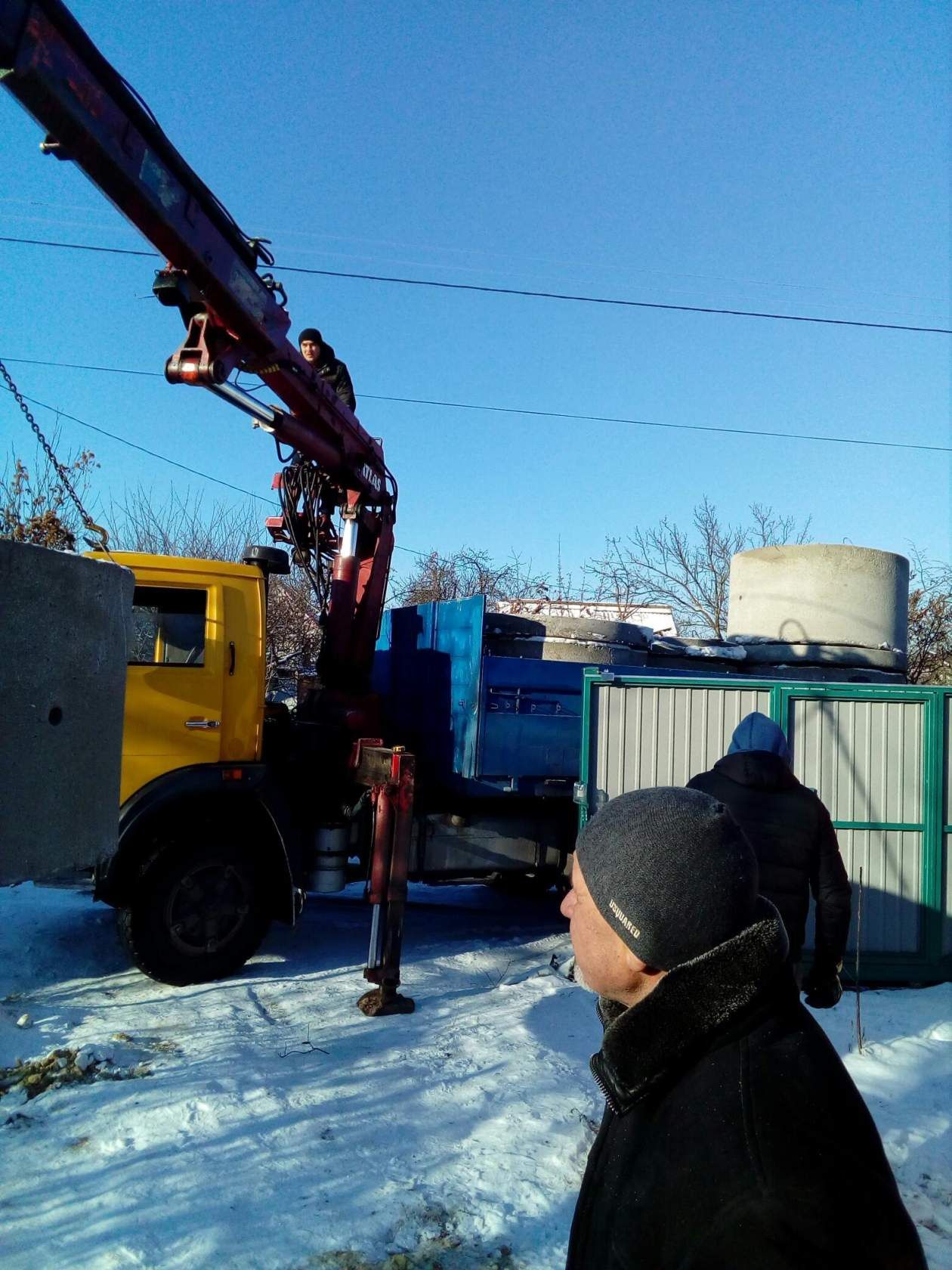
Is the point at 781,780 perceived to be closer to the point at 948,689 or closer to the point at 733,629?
the point at 948,689

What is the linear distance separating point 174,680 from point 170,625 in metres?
0.38

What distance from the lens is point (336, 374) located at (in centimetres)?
686

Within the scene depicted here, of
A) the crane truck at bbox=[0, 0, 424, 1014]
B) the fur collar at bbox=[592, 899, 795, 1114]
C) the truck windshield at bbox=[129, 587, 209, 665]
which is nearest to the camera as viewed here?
the fur collar at bbox=[592, 899, 795, 1114]

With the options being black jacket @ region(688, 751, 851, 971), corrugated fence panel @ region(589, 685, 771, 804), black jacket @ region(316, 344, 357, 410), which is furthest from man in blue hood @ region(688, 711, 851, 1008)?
black jacket @ region(316, 344, 357, 410)

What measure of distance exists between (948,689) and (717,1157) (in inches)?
229

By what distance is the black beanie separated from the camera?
47.8 inches

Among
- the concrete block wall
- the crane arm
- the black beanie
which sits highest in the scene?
the crane arm

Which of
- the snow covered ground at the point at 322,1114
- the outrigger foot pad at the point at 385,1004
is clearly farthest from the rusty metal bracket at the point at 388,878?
the snow covered ground at the point at 322,1114

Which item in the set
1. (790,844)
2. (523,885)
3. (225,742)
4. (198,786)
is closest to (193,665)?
(225,742)

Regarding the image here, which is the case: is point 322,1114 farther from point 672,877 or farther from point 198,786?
point 672,877

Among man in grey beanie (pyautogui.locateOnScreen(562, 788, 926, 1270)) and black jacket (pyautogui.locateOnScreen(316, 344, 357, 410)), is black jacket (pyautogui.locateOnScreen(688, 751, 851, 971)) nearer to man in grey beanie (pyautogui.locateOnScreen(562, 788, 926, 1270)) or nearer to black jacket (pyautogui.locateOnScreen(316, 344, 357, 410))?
man in grey beanie (pyautogui.locateOnScreen(562, 788, 926, 1270))

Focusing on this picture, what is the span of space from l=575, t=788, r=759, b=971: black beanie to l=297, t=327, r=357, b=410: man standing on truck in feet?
18.6

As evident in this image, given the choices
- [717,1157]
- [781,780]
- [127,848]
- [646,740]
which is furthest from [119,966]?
[717,1157]

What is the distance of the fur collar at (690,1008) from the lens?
1147 millimetres
